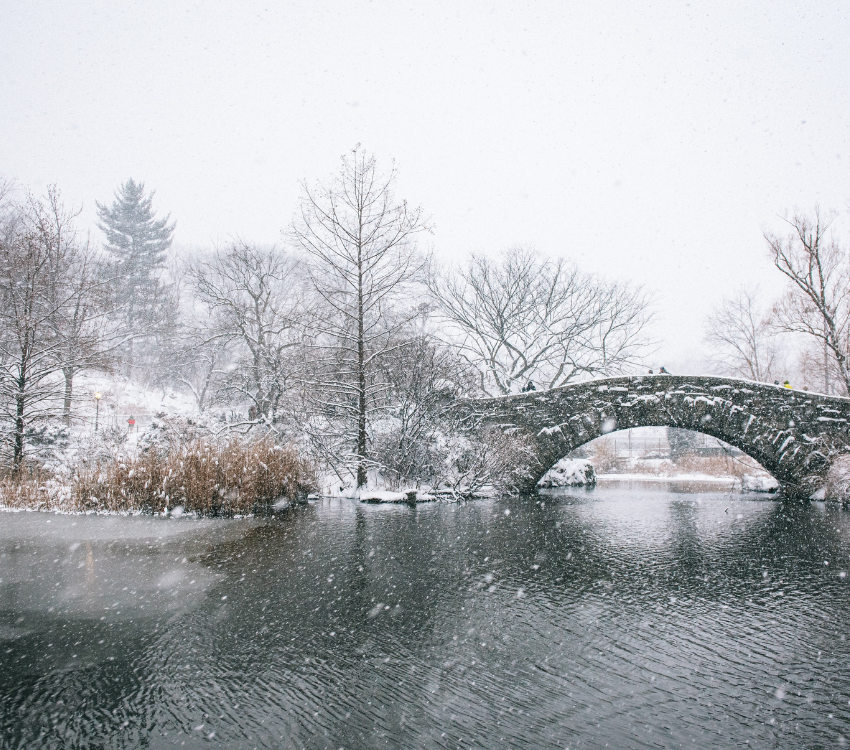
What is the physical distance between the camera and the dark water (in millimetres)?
2549

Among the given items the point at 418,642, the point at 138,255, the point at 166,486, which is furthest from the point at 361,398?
the point at 138,255

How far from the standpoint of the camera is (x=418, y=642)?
362 cm

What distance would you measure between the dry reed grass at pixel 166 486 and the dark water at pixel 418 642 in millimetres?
2138

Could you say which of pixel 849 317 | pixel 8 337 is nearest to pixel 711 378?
pixel 849 317

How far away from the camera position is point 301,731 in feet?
8.19

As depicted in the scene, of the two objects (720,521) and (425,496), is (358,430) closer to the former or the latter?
(425,496)

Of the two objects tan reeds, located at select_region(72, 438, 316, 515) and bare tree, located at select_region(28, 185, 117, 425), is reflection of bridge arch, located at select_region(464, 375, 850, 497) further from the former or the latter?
bare tree, located at select_region(28, 185, 117, 425)

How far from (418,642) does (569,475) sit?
13.8 metres

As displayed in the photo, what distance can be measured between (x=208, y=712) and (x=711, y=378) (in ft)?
40.3

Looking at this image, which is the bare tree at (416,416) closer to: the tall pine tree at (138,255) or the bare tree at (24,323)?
the bare tree at (24,323)

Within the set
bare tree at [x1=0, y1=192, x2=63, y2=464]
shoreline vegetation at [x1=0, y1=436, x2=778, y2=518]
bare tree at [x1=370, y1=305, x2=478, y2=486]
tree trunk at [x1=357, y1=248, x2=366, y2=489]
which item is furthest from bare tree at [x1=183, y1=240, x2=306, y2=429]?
bare tree at [x1=0, y1=192, x2=63, y2=464]

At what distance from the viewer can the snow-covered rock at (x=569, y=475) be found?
52.7ft

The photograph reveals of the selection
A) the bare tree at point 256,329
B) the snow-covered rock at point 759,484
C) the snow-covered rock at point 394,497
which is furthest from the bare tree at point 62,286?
the snow-covered rock at point 759,484

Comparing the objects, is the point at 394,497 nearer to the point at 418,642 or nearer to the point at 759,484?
the point at 418,642
